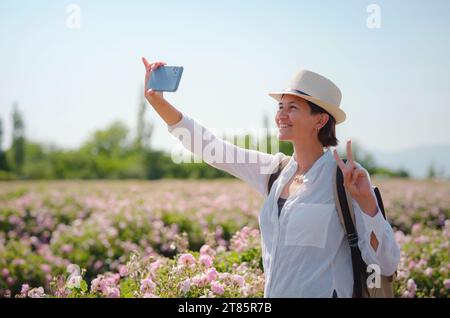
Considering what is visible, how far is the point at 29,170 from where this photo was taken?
44.4 metres

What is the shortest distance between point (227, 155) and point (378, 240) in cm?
87

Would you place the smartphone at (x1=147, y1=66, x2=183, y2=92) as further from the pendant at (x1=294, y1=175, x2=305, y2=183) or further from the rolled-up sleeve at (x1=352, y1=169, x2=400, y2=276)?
the rolled-up sleeve at (x1=352, y1=169, x2=400, y2=276)

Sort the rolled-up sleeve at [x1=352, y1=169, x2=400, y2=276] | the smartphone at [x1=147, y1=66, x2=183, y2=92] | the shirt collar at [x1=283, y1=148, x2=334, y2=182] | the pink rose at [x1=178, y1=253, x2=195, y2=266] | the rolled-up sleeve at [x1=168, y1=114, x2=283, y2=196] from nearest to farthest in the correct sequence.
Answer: the rolled-up sleeve at [x1=352, y1=169, x2=400, y2=276] → the shirt collar at [x1=283, y1=148, x2=334, y2=182] → the smartphone at [x1=147, y1=66, x2=183, y2=92] → the rolled-up sleeve at [x1=168, y1=114, x2=283, y2=196] → the pink rose at [x1=178, y1=253, x2=195, y2=266]

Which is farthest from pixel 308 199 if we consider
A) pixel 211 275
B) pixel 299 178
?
pixel 211 275

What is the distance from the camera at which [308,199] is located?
2316 millimetres

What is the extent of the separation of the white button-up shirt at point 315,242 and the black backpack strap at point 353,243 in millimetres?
25

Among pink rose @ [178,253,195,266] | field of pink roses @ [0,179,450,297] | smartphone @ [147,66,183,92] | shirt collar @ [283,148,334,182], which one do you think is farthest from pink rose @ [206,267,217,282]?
smartphone @ [147,66,183,92]

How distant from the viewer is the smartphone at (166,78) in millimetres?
2500

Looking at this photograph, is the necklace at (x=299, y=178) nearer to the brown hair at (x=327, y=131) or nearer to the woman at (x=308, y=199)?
the woman at (x=308, y=199)

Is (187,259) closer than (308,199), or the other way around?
(308,199)

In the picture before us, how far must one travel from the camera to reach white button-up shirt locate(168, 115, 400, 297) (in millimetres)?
2201

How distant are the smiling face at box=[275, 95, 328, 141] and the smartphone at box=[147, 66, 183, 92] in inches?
20.1

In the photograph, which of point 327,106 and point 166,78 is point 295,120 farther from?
point 166,78
